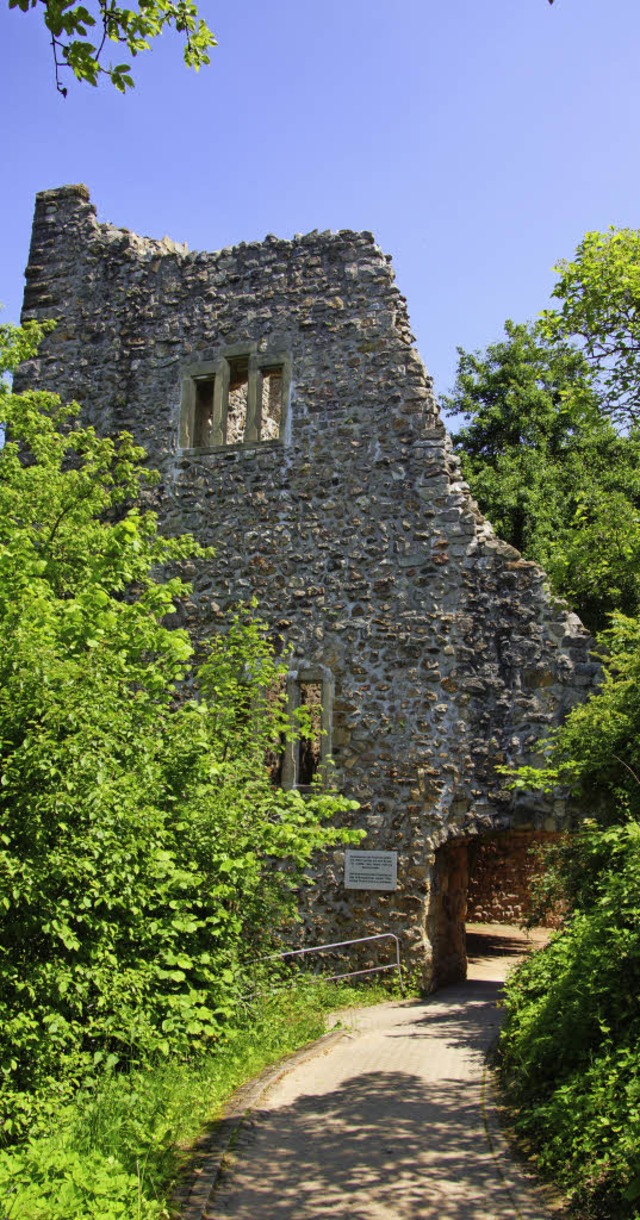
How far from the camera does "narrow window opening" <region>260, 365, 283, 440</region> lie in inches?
515

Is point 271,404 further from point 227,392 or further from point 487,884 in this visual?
point 487,884

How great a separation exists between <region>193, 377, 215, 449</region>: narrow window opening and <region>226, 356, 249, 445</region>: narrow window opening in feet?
0.88

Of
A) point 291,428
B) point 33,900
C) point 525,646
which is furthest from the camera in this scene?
point 291,428

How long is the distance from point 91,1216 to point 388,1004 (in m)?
6.53

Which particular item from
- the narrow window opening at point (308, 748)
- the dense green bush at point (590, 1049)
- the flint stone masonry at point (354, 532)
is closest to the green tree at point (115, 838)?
the dense green bush at point (590, 1049)

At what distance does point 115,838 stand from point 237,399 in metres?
8.69

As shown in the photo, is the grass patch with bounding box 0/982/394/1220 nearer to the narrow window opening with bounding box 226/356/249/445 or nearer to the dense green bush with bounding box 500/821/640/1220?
the dense green bush with bounding box 500/821/640/1220

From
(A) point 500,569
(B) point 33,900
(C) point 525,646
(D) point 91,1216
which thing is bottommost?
(D) point 91,1216

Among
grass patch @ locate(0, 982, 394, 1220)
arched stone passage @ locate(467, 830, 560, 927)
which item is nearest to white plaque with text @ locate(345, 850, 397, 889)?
grass patch @ locate(0, 982, 394, 1220)

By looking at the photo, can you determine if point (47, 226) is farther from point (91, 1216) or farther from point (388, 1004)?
point (91, 1216)

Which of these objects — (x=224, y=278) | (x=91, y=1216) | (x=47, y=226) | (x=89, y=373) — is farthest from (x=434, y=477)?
(x=91, y=1216)

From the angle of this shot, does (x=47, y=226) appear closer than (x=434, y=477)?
No

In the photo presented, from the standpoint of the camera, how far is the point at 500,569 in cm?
1163

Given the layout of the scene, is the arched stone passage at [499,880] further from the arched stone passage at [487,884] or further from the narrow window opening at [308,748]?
the narrow window opening at [308,748]
